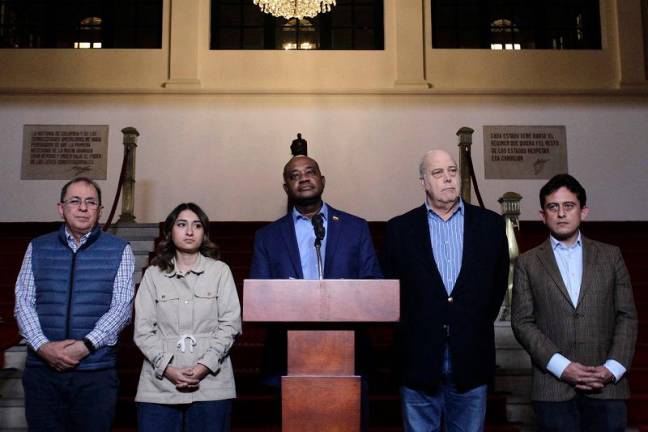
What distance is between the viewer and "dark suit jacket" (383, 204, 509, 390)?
9.08ft

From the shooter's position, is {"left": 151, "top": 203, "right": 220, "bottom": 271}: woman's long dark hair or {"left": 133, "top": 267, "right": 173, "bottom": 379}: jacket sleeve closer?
{"left": 133, "top": 267, "right": 173, "bottom": 379}: jacket sleeve

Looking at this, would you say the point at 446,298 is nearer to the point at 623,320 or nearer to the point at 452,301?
the point at 452,301

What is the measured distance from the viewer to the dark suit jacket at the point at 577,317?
2.83 metres

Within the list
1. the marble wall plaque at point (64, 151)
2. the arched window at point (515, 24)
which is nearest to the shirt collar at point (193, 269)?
the marble wall plaque at point (64, 151)

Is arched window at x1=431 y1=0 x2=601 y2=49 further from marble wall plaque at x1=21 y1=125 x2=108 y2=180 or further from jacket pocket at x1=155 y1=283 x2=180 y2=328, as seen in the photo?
jacket pocket at x1=155 y1=283 x2=180 y2=328

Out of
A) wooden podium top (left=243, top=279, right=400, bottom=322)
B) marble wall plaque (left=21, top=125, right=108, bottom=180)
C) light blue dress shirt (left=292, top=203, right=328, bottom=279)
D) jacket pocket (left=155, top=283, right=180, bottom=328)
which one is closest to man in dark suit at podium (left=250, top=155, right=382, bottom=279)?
light blue dress shirt (left=292, top=203, right=328, bottom=279)

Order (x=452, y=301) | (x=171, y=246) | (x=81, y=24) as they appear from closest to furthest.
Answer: (x=452, y=301)
(x=171, y=246)
(x=81, y=24)

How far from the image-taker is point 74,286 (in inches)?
124

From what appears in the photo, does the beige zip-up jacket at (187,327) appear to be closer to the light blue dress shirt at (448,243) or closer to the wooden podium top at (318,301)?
the wooden podium top at (318,301)

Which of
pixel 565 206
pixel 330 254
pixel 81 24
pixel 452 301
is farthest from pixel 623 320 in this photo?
pixel 81 24

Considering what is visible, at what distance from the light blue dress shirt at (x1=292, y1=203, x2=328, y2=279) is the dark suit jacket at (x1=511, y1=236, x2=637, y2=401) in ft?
2.86

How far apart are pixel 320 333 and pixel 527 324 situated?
97 centimetres

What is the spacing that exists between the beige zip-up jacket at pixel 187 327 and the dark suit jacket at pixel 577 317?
124cm

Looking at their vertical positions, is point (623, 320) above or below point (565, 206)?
below
